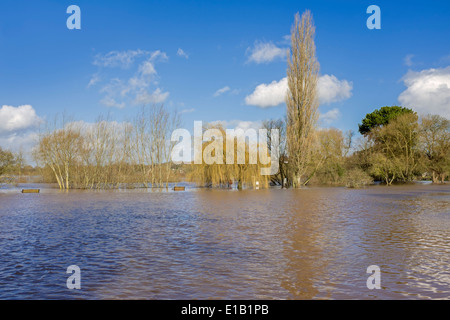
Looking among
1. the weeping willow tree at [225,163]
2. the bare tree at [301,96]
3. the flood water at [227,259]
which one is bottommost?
the flood water at [227,259]

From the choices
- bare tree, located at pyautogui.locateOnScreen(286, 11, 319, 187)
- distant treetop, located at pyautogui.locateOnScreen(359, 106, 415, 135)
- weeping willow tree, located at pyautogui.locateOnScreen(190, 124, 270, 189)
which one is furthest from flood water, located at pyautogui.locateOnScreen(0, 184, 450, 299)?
distant treetop, located at pyautogui.locateOnScreen(359, 106, 415, 135)

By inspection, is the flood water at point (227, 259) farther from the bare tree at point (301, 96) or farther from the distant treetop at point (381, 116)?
the distant treetop at point (381, 116)

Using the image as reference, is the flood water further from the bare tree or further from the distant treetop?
the distant treetop

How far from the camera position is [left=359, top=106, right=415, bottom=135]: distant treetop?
5159 centimetres

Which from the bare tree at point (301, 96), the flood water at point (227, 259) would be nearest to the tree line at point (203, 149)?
the bare tree at point (301, 96)

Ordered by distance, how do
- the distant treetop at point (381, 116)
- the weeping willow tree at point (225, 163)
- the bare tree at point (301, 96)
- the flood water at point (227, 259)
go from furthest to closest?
the distant treetop at point (381, 116)
the bare tree at point (301, 96)
the weeping willow tree at point (225, 163)
the flood water at point (227, 259)

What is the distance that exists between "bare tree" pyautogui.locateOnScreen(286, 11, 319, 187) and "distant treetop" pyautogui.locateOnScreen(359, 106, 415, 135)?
18.3 meters

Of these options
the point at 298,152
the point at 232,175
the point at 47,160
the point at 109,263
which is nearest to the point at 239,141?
the point at 232,175

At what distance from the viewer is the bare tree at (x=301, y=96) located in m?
37.4

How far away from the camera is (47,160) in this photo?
38031mm

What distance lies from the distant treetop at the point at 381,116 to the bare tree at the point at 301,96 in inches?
720

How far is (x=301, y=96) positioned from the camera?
37.7 metres
